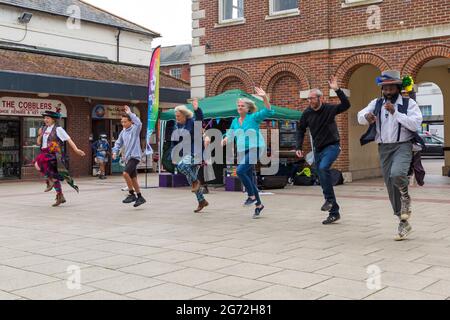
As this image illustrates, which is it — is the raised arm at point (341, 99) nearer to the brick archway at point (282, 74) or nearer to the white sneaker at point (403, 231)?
the white sneaker at point (403, 231)

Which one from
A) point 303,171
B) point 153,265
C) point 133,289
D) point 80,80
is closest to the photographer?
point 133,289

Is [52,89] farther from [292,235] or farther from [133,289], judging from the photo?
[133,289]

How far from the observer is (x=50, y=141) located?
10328 millimetres

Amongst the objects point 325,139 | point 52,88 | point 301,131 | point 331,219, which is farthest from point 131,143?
point 52,88

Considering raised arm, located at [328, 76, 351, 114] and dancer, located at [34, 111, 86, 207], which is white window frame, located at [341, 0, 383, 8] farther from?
dancer, located at [34, 111, 86, 207]

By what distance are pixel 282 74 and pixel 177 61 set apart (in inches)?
1472

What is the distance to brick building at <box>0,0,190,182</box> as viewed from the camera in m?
18.1

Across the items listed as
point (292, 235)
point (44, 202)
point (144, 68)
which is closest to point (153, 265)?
point (292, 235)

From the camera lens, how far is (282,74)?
1633 cm

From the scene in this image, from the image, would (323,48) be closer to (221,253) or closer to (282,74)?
(282,74)

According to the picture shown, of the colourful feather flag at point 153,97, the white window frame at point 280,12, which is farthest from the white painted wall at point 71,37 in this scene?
the white window frame at point 280,12

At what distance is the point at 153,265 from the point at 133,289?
884 millimetres

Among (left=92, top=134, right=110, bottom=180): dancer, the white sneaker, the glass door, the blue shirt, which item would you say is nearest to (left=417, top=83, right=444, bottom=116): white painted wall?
(left=92, top=134, right=110, bottom=180): dancer

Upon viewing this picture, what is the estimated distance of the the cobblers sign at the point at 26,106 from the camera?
18.2m
